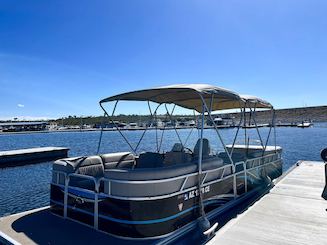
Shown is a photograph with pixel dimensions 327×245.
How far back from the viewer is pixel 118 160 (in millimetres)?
6258

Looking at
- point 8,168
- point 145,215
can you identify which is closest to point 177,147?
point 145,215

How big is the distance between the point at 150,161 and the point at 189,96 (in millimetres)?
2129

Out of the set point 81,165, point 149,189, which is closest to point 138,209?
point 149,189

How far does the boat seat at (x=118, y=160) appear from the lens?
5.94 metres

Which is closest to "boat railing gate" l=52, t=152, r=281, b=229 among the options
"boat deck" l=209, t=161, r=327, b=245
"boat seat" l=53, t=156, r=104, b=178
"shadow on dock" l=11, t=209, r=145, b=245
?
"boat seat" l=53, t=156, r=104, b=178

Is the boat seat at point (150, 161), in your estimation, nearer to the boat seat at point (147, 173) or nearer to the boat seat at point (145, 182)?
the boat seat at point (147, 173)

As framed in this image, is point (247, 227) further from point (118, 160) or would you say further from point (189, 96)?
point (189, 96)

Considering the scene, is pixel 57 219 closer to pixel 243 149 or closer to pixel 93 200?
pixel 93 200

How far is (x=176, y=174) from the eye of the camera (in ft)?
14.2

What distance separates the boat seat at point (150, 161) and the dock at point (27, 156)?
15326 millimetres

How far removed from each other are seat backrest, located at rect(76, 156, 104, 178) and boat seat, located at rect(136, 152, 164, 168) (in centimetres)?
93

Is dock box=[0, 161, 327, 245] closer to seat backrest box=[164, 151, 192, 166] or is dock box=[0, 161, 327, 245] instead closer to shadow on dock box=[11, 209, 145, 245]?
shadow on dock box=[11, 209, 145, 245]

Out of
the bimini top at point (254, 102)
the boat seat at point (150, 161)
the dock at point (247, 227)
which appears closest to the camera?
the dock at point (247, 227)

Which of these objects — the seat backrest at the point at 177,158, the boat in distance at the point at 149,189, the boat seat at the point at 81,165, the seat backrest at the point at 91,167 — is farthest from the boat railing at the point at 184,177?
the seat backrest at the point at 177,158
